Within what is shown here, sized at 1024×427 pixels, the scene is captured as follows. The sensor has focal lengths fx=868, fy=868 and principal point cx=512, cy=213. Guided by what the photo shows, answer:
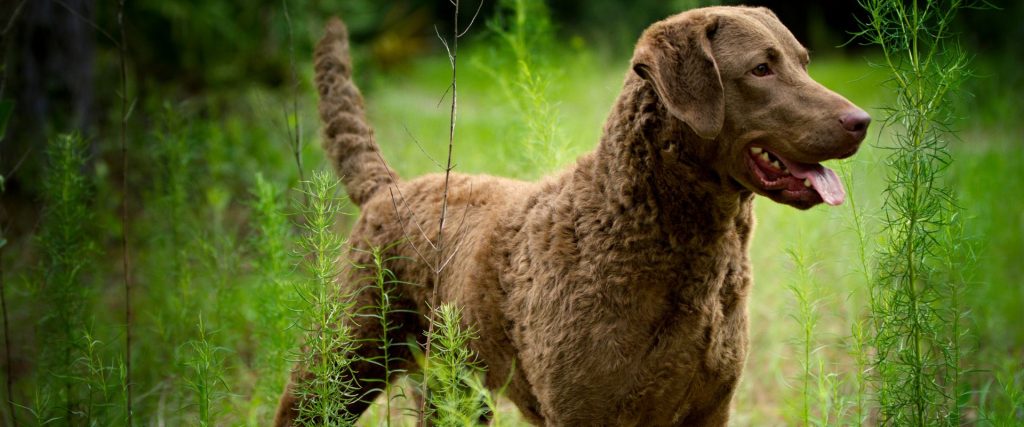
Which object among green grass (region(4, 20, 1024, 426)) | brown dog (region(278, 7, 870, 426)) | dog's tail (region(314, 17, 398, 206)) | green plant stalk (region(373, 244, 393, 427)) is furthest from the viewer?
dog's tail (region(314, 17, 398, 206))

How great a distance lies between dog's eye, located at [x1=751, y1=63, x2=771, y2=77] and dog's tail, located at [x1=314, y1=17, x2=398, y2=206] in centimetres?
173

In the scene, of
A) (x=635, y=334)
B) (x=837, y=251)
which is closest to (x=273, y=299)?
(x=635, y=334)

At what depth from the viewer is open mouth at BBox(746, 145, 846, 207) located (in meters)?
2.56

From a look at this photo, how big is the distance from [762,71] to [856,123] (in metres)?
0.34

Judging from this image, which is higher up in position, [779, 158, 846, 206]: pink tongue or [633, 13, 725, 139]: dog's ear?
[633, 13, 725, 139]: dog's ear

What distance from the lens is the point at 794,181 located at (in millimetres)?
2582

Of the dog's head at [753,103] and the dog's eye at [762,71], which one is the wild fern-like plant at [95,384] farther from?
the dog's eye at [762,71]

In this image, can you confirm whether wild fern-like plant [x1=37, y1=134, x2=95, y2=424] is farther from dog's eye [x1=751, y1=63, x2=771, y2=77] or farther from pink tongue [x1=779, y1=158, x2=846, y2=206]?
pink tongue [x1=779, y1=158, x2=846, y2=206]

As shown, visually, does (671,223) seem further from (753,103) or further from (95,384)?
(95,384)

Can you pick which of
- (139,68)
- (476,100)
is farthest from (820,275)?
(476,100)

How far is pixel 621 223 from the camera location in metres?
2.78

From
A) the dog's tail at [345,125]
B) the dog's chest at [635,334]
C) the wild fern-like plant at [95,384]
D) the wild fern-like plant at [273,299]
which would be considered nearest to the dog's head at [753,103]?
the dog's chest at [635,334]

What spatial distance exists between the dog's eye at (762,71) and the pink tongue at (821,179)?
0.28 meters

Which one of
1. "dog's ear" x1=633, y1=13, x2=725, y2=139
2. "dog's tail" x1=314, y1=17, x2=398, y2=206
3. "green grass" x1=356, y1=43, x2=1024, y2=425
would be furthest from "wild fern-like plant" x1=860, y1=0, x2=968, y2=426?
"dog's tail" x1=314, y1=17, x2=398, y2=206
